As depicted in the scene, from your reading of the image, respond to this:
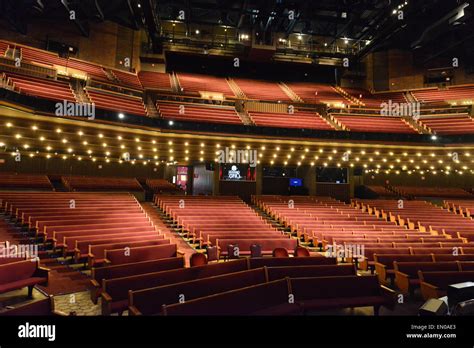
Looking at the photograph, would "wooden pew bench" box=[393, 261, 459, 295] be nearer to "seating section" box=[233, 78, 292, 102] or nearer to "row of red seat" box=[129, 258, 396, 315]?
"row of red seat" box=[129, 258, 396, 315]

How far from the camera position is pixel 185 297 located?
11.8ft

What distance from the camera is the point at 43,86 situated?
9.66m

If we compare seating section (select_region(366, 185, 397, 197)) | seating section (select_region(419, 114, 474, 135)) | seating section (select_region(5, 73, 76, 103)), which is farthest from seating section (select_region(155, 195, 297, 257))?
seating section (select_region(419, 114, 474, 135))

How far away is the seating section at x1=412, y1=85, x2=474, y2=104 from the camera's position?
49.9 ft

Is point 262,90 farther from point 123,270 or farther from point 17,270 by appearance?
point 17,270

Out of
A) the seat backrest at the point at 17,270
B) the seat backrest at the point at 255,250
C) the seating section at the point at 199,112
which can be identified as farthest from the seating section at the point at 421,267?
the seating section at the point at 199,112

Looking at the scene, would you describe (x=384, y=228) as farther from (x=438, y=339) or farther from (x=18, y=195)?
(x=18, y=195)

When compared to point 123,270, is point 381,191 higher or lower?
higher

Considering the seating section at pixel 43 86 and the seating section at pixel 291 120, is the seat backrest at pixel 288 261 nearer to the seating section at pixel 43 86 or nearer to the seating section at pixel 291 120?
the seating section at pixel 291 120

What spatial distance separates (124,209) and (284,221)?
16.8 feet

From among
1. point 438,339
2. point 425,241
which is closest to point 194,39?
point 425,241

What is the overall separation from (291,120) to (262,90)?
4797 mm

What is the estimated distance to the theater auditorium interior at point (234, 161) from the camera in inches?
167

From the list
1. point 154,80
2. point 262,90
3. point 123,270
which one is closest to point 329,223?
point 123,270
